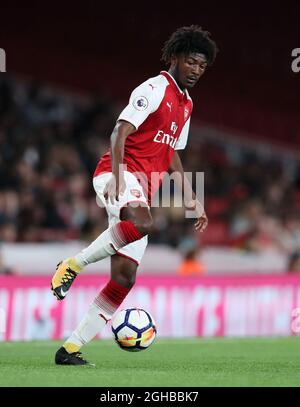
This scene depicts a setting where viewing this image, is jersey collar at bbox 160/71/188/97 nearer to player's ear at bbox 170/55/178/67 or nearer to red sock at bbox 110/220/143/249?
player's ear at bbox 170/55/178/67

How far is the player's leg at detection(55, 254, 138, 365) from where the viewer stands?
22.9 ft

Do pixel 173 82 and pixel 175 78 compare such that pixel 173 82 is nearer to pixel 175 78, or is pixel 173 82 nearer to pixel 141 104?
pixel 175 78

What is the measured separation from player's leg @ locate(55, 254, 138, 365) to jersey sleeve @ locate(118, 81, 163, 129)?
0.92 m

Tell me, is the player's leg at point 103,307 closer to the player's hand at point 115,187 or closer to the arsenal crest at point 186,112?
the player's hand at point 115,187

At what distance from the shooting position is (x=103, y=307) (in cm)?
703

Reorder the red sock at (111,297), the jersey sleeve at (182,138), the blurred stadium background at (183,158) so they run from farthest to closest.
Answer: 1. the blurred stadium background at (183,158)
2. the jersey sleeve at (182,138)
3. the red sock at (111,297)

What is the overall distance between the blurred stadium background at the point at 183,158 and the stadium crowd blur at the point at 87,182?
23 millimetres

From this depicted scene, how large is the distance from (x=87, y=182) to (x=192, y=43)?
334 inches

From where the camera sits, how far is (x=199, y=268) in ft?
44.5

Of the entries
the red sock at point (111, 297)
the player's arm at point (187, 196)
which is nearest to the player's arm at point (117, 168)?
the red sock at point (111, 297)

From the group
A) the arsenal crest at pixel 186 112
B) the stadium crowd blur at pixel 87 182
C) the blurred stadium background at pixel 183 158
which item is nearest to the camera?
the arsenal crest at pixel 186 112

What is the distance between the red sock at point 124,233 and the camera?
265 inches
